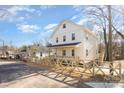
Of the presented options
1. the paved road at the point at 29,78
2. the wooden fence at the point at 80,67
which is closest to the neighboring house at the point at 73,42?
the wooden fence at the point at 80,67

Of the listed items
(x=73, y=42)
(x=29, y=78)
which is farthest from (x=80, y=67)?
(x=29, y=78)

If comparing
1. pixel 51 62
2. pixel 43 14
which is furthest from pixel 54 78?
pixel 43 14

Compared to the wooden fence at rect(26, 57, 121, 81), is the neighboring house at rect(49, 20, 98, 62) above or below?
above

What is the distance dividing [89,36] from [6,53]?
1700 mm

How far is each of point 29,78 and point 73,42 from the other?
1.14 m

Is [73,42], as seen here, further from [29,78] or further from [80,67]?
[29,78]

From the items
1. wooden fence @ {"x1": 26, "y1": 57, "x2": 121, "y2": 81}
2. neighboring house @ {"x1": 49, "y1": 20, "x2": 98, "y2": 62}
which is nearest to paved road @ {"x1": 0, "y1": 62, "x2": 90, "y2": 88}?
wooden fence @ {"x1": 26, "y1": 57, "x2": 121, "y2": 81}

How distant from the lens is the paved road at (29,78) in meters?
5.44

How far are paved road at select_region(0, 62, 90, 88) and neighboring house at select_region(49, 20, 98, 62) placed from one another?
1.55 ft

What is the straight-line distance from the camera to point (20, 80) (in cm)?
554

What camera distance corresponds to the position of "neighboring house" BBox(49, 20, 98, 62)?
5449 millimetres

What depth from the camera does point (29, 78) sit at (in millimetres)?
5590

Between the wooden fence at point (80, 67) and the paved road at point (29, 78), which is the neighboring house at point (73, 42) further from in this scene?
the paved road at point (29, 78)

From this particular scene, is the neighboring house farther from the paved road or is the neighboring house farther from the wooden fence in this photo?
the paved road
